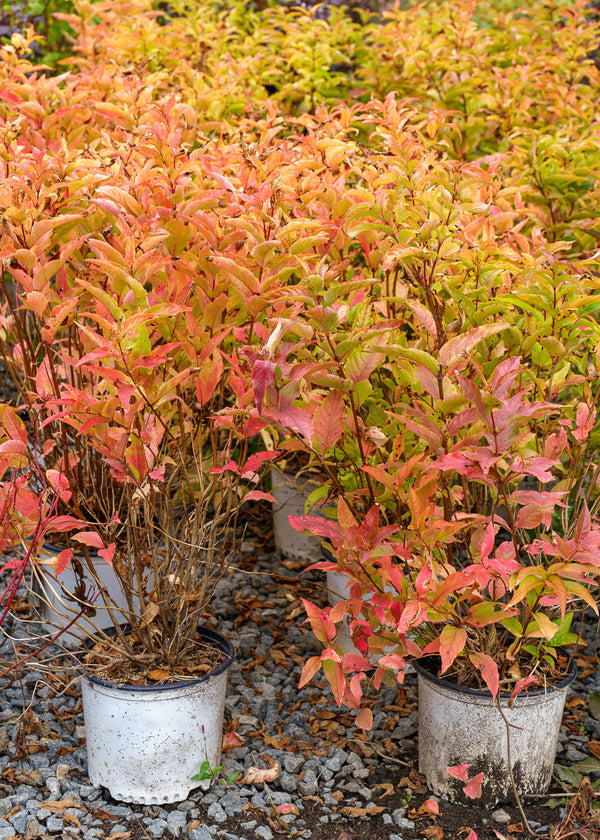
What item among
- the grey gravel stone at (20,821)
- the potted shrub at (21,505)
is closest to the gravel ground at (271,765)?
the grey gravel stone at (20,821)

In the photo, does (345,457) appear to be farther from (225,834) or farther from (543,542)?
(225,834)

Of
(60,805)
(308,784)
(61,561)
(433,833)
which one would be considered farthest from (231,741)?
(61,561)

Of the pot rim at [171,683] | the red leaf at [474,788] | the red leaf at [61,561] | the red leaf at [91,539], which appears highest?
the red leaf at [91,539]

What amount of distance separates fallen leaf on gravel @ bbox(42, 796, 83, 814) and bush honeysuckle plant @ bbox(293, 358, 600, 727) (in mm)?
642

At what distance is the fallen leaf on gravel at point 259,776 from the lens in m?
2.13

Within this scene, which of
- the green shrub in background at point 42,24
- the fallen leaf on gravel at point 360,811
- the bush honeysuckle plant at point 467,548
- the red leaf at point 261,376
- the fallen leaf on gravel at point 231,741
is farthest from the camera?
the green shrub in background at point 42,24

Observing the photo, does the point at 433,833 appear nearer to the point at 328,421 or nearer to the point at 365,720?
the point at 365,720

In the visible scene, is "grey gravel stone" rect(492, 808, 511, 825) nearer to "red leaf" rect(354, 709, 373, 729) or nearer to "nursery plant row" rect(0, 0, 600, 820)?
"nursery plant row" rect(0, 0, 600, 820)

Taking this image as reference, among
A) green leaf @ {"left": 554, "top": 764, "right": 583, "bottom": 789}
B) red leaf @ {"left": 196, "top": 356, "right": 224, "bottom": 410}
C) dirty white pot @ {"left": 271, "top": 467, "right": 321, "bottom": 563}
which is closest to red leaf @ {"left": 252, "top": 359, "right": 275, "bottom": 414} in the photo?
red leaf @ {"left": 196, "top": 356, "right": 224, "bottom": 410}

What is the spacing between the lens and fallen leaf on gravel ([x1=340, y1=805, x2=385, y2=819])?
2049mm

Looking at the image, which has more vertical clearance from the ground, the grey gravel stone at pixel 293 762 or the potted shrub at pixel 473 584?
the potted shrub at pixel 473 584

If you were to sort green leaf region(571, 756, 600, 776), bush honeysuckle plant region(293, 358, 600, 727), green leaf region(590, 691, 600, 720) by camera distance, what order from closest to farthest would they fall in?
bush honeysuckle plant region(293, 358, 600, 727) < green leaf region(571, 756, 600, 776) < green leaf region(590, 691, 600, 720)

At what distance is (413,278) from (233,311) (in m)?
0.42

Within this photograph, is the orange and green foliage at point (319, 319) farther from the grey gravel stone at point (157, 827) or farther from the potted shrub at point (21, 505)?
the grey gravel stone at point (157, 827)
